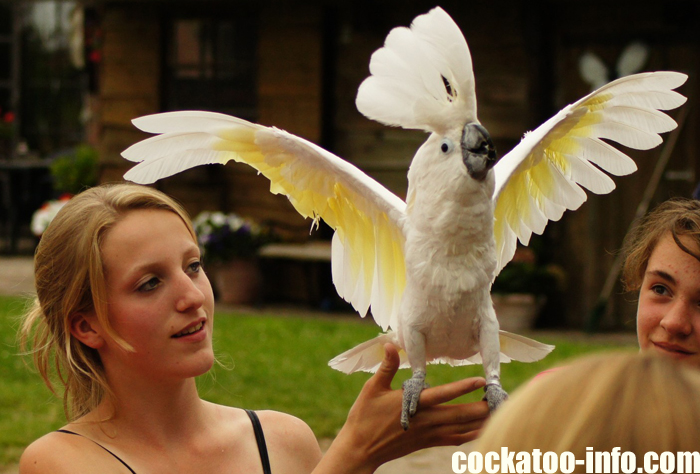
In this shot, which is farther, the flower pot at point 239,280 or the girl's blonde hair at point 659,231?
the flower pot at point 239,280

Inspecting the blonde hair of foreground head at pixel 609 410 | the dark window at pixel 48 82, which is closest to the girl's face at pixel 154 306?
the blonde hair of foreground head at pixel 609 410

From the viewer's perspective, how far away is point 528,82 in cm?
677

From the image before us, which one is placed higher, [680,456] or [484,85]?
[484,85]

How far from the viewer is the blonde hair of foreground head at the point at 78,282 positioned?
1.59m

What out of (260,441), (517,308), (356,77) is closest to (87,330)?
(260,441)

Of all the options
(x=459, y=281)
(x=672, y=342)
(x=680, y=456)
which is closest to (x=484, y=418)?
(x=459, y=281)

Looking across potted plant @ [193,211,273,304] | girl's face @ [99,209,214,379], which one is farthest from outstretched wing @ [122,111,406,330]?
potted plant @ [193,211,273,304]

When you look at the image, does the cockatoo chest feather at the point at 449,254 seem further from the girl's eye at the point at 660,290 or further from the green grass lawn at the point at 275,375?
the green grass lawn at the point at 275,375

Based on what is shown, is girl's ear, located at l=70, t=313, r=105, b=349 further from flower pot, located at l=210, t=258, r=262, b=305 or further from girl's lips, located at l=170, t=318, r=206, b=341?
flower pot, located at l=210, t=258, r=262, b=305

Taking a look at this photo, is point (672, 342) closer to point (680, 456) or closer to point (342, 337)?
point (680, 456)

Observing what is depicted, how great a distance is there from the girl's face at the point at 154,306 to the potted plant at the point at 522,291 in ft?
17.0

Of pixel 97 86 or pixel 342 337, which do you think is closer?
pixel 342 337

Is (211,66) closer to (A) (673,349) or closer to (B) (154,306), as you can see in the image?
(B) (154,306)

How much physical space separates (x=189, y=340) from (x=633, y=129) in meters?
1.09
